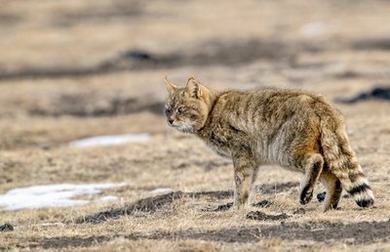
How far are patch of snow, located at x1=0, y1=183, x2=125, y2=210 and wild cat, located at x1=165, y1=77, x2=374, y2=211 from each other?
15.1ft

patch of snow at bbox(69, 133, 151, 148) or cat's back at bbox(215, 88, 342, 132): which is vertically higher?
cat's back at bbox(215, 88, 342, 132)

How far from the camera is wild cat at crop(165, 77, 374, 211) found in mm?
12930

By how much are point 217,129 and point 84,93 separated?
26.7m

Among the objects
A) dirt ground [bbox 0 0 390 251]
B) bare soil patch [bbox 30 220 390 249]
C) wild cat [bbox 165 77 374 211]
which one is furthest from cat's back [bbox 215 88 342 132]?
bare soil patch [bbox 30 220 390 249]

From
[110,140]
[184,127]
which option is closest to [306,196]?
[184,127]

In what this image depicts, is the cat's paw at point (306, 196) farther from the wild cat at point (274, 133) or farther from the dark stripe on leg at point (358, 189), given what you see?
the dark stripe on leg at point (358, 189)

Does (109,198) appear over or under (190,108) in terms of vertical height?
under

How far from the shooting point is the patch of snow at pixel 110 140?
91.5 ft

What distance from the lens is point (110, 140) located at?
94.5 feet

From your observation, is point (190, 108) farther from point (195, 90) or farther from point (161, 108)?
point (161, 108)

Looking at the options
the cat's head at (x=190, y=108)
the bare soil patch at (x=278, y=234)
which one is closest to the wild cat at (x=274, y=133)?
the cat's head at (x=190, y=108)

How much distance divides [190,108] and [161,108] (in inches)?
834

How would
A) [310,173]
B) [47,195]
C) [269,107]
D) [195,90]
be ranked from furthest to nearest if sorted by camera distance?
[47,195] → [195,90] → [269,107] → [310,173]

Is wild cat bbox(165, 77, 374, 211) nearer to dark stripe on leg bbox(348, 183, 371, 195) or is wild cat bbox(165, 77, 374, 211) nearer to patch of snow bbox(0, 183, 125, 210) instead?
dark stripe on leg bbox(348, 183, 371, 195)
